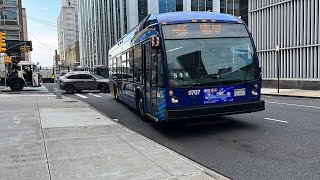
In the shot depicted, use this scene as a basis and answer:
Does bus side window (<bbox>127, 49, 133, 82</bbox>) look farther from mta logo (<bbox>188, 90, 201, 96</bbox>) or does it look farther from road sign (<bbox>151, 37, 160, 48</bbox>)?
mta logo (<bbox>188, 90, 201, 96</bbox>)

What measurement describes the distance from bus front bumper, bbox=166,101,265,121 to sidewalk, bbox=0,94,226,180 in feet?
3.04

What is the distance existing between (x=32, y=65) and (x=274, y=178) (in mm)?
28985

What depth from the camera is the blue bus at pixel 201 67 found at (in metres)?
7.89

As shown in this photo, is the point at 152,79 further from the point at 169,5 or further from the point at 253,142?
the point at 169,5

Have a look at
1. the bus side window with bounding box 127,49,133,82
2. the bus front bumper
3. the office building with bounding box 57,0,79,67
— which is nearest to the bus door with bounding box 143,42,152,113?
the bus front bumper

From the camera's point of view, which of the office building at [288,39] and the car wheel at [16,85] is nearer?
the office building at [288,39]

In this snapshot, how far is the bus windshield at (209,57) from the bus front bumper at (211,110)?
589mm

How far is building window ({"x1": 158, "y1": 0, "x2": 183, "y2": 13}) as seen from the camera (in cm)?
5547

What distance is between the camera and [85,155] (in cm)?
627

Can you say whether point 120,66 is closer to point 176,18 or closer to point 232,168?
point 176,18

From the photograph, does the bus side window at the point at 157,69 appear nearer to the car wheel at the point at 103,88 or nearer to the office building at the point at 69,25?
the car wheel at the point at 103,88

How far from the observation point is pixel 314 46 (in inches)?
828

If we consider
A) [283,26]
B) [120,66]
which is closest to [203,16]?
[120,66]

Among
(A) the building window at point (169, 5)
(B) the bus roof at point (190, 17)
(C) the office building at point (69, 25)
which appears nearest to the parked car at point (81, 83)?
(B) the bus roof at point (190, 17)
